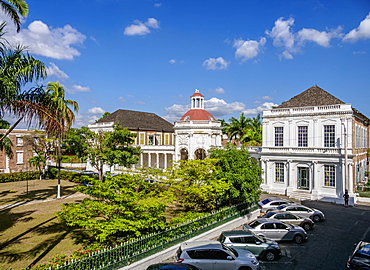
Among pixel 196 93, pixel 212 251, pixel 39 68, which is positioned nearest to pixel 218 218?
pixel 212 251

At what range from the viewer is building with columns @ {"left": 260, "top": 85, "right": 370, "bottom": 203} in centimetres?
2788

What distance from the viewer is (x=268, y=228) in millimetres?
16109

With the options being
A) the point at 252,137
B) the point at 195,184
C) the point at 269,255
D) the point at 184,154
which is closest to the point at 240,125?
the point at 252,137

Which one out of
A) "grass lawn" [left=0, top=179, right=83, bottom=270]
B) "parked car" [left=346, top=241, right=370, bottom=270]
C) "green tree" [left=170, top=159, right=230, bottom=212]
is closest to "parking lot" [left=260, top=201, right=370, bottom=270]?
"parked car" [left=346, top=241, right=370, bottom=270]

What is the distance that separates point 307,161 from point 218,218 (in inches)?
668

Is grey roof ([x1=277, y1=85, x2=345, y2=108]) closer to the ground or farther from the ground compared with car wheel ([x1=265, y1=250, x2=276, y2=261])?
farther from the ground

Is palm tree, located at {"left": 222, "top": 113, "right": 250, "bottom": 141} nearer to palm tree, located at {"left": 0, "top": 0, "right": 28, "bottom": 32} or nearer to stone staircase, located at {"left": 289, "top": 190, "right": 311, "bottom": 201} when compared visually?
stone staircase, located at {"left": 289, "top": 190, "right": 311, "bottom": 201}

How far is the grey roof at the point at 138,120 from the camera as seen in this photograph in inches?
1992

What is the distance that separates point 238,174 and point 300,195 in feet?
47.2

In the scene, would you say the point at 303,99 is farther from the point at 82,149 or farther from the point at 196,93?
the point at 82,149

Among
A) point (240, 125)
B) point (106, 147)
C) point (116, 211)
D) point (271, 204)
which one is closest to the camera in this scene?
point (116, 211)

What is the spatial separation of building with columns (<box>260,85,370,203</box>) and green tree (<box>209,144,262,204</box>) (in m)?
11.5

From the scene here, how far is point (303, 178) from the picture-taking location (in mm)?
30438

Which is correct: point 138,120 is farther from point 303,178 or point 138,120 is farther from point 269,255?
point 269,255
